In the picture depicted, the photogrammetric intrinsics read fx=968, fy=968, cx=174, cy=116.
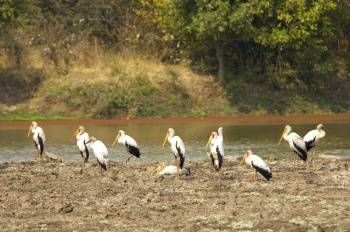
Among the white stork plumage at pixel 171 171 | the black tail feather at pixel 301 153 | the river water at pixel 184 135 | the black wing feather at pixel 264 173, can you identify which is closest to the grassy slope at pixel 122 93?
the river water at pixel 184 135

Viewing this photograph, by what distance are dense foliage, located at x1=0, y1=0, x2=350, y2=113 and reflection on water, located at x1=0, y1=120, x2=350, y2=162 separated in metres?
3.93

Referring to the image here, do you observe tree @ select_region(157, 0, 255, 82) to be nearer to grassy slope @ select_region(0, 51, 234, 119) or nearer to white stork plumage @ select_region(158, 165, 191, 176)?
grassy slope @ select_region(0, 51, 234, 119)

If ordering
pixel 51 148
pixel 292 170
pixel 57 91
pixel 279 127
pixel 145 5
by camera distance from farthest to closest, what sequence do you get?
pixel 145 5 < pixel 57 91 < pixel 279 127 < pixel 51 148 < pixel 292 170

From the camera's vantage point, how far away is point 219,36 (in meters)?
37.4

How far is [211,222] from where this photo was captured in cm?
1423

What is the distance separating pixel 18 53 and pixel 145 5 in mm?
5660

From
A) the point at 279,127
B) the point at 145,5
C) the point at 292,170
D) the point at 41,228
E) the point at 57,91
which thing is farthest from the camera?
the point at 145,5

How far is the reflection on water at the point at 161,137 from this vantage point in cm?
2639

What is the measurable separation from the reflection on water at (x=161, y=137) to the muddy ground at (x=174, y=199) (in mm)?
4506

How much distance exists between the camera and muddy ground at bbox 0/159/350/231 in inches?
556

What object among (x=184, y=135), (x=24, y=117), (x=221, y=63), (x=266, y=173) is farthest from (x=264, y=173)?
(x=221, y=63)

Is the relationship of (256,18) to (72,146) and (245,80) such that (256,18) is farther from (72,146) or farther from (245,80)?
(72,146)

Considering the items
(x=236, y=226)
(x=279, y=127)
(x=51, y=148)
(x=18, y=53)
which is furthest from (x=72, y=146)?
(x=236, y=226)

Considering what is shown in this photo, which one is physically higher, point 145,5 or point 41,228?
point 145,5
